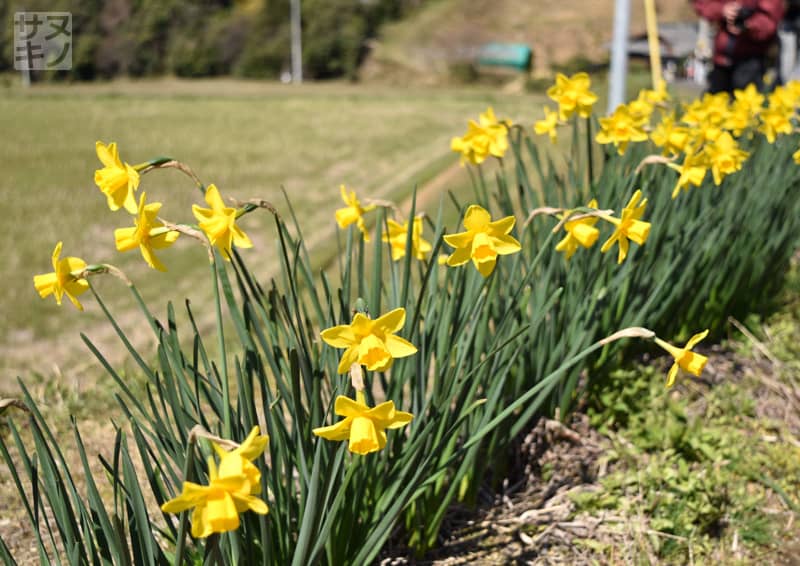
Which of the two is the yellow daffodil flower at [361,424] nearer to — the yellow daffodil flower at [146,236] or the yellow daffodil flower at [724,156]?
the yellow daffodil flower at [146,236]

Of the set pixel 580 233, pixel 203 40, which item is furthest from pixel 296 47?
pixel 580 233

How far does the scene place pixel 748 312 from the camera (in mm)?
3285

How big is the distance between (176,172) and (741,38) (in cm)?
467

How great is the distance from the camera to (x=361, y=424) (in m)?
1.26

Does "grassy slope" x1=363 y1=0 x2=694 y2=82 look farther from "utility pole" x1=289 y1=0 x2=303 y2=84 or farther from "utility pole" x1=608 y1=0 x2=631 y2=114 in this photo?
"utility pole" x1=608 y1=0 x2=631 y2=114

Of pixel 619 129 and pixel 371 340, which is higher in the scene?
pixel 619 129

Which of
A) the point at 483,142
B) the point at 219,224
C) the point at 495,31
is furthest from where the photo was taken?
the point at 495,31

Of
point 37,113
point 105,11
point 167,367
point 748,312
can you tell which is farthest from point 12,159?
point 105,11

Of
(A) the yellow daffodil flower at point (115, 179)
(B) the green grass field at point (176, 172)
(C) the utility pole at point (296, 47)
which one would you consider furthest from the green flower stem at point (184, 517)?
(C) the utility pole at point (296, 47)

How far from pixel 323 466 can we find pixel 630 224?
713 mm

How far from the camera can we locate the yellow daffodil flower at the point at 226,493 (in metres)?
1.08

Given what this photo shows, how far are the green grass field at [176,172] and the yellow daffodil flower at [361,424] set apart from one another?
2.28m

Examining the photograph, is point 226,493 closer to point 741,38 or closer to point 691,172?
point 691,172

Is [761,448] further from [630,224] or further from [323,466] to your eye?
[323,466]
